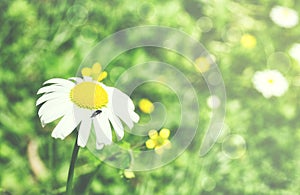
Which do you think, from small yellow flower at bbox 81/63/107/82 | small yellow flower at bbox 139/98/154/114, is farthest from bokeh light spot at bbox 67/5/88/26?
small yellow flower at bbox 139/98/154/114

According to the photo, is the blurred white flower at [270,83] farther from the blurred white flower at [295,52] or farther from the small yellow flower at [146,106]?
the small yellow flower at [146,106]

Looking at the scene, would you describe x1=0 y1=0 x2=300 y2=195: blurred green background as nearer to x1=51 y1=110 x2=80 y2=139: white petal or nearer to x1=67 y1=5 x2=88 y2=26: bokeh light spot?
x1=67 y1=5 x2=88 y2=26: bokeh light spot

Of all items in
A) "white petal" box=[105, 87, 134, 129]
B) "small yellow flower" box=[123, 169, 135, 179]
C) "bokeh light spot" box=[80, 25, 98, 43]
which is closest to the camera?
"white petal" box=[105, 87, 134, 129]

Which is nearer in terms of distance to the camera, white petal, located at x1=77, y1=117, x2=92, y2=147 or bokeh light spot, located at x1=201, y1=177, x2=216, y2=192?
white petal, located at x1=77, y1=117, x2=92, y2=147

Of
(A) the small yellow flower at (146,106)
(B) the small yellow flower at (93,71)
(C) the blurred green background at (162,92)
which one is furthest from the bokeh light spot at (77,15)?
(A) the small yellow flower at (146,106)

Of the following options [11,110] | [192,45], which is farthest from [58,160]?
[192,45]

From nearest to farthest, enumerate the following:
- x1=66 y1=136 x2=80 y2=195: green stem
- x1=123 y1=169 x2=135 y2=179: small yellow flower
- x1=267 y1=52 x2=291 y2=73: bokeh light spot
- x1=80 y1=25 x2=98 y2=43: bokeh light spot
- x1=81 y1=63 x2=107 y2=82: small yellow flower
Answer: x1=66 y1=136 x2=80 y2=195: green stem → x1=123 y1=169 x2=135 y2=179: small yellow flower → x1=81 y1=63 x2=107 y2=82: small yellow flower → x1=80 y1=25 x2=98 y2=43: bokeh light spot → x1=267 y1=52 x2=291 y2=73: bokeh light spot

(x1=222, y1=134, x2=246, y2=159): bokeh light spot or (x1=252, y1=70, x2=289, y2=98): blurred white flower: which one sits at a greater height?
(x1=252, y1=70, x2=289, y2=98): blurred white flower

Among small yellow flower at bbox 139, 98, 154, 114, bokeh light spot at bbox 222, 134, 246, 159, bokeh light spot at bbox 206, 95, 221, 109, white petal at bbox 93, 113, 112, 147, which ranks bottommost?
bokeh light spot at bbox 222, 134, 246, 159
